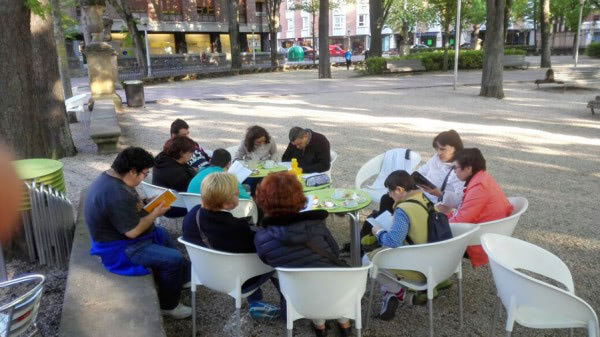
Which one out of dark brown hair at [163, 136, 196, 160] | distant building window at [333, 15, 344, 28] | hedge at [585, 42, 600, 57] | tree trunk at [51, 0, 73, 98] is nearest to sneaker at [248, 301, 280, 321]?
dark brown hair at [163, 136, 196, 160]

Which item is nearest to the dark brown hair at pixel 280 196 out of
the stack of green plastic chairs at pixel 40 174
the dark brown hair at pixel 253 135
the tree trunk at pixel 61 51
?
the stack of green plastic chairs at pixel 40 174

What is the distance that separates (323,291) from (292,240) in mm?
387

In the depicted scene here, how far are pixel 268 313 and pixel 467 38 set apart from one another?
7172 cm

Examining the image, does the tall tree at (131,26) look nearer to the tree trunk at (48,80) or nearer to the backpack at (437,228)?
the tree trunk at (48,80)

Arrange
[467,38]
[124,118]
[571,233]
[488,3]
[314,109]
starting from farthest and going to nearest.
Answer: [467,38]
[488,3]
[314,109]
[124,118]
[571,233]

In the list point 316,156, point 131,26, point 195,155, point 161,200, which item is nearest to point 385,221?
point 161,200

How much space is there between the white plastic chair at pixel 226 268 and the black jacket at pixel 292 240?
0.41 ft

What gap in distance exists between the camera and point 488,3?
15.2 m

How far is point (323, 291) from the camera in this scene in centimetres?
267

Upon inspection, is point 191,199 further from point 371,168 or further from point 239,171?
point 371,168

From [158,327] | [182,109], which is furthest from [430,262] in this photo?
[182,109]

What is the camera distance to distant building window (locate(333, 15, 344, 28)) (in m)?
69.5

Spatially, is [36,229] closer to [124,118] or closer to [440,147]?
[440,147]

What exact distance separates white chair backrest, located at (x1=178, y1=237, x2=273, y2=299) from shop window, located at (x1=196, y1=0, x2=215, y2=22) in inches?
A: 1779
